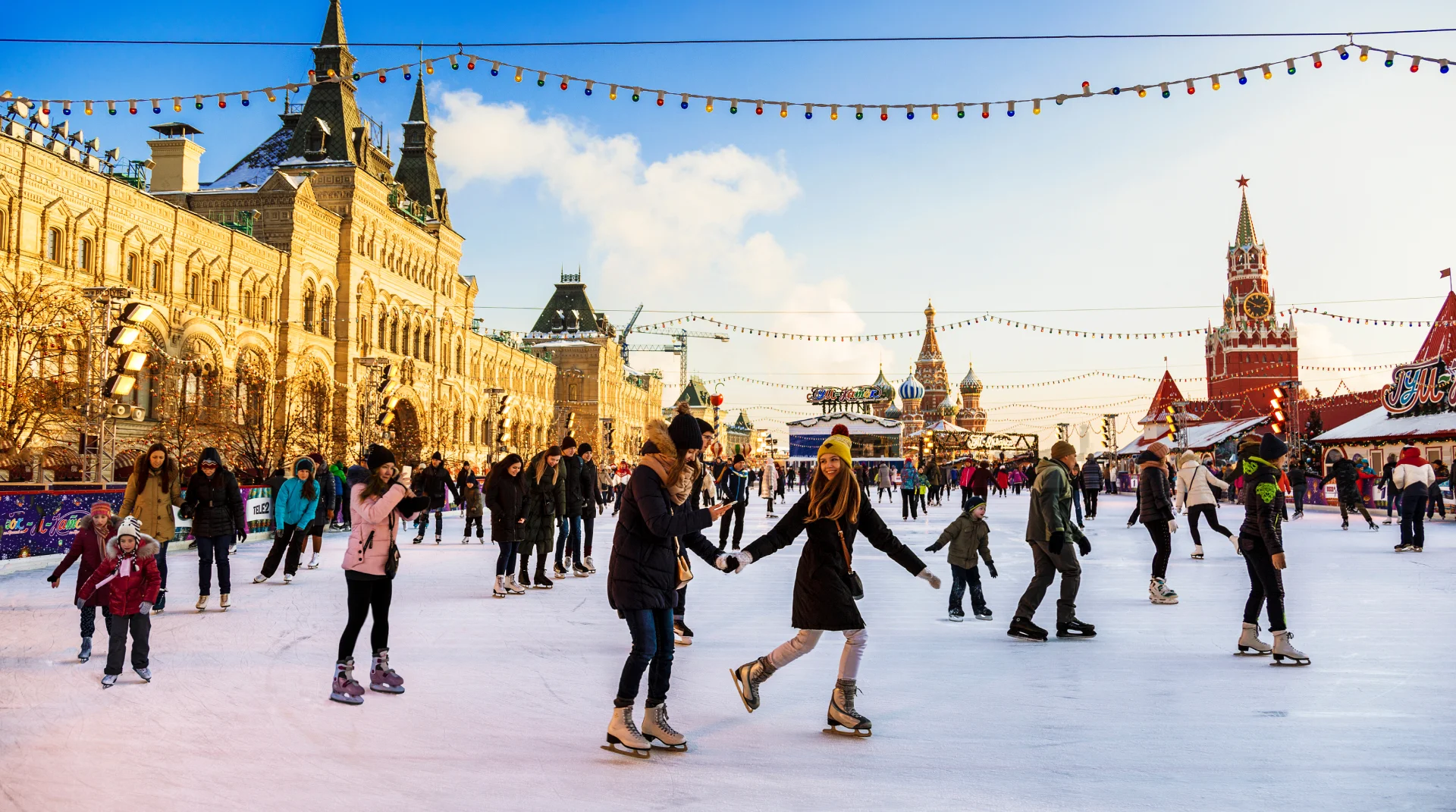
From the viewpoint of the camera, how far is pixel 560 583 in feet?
35.6

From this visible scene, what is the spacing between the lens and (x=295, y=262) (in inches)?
1388

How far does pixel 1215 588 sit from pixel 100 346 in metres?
18.4

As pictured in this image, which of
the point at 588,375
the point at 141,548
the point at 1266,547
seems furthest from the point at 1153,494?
the point at 588,375

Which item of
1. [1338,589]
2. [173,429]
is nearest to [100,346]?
[173,429]

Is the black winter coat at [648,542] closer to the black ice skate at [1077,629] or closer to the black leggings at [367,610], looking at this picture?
the black leggings at [367,610]

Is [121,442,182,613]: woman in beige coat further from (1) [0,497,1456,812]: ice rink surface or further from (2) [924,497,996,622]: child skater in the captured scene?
(2) [924,497,996,622]: child skater

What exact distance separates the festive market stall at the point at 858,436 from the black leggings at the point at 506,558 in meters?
54.4

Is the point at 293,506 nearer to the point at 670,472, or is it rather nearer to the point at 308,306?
the point at 670,472

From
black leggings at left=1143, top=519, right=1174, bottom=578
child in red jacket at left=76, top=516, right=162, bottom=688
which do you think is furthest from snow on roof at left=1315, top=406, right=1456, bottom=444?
child in red jacket at left=76, top=516, right=162, bottom=688

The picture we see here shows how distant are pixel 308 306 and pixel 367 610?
111 ft

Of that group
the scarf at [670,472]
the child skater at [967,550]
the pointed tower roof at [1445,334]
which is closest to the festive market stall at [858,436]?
the pointed tower roof at [1445,334]

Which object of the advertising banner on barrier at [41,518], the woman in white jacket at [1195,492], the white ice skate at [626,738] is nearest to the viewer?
the white ice skate at [626,738]

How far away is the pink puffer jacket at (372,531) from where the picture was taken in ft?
17.8

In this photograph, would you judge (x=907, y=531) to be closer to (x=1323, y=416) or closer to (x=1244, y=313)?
(x=1323, y=416)
